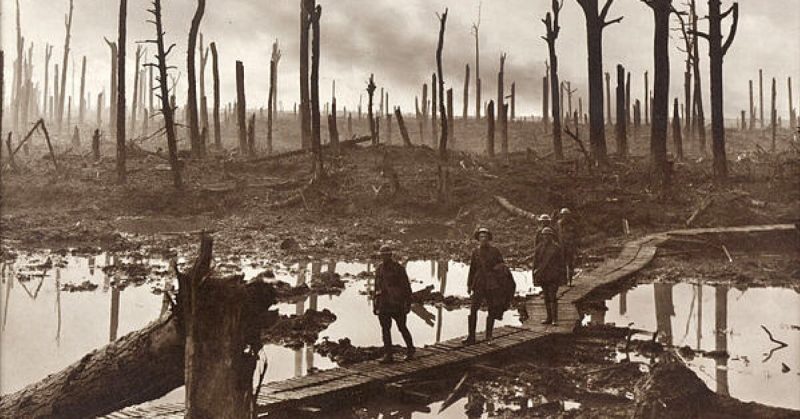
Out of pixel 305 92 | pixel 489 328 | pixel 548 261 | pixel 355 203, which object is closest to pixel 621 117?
pixel 355 203

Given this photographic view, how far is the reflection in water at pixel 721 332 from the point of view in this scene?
332 inches

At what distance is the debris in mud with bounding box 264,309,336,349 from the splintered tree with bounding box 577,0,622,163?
17623 millimetres

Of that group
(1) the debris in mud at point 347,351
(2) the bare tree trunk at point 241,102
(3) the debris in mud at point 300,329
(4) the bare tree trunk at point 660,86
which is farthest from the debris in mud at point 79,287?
(2) the bare tree trunk at point 241,102

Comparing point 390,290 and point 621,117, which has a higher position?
point 621,117

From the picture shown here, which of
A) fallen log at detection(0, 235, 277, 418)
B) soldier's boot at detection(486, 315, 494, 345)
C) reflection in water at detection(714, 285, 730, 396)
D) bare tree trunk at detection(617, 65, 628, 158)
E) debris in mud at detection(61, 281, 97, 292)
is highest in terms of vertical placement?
bare tree trunk at detection(617, 65, 628, 158)

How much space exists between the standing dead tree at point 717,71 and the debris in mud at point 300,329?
16363 mm

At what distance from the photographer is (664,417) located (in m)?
6.33

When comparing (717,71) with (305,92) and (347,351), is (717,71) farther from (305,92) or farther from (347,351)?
(347,351)

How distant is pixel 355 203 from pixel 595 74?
1060 centimetres

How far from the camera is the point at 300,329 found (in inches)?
425

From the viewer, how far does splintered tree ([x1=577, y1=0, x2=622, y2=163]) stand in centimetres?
2653

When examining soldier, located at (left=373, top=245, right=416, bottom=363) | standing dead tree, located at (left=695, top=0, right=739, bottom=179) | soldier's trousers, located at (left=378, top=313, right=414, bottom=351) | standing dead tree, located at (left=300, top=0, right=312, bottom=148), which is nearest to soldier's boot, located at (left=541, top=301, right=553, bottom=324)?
soldier's trousers, located at (left=378, top=313, right=414, bottom=351)

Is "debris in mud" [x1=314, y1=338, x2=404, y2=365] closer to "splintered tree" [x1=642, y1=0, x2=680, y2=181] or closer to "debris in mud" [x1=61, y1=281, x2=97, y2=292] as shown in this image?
"debris in mud" [x1=61, y1=281, x2=97, y2=292]

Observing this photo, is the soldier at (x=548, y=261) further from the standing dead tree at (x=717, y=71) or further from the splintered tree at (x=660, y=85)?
the standing dead tree at (x=717, y=71)
